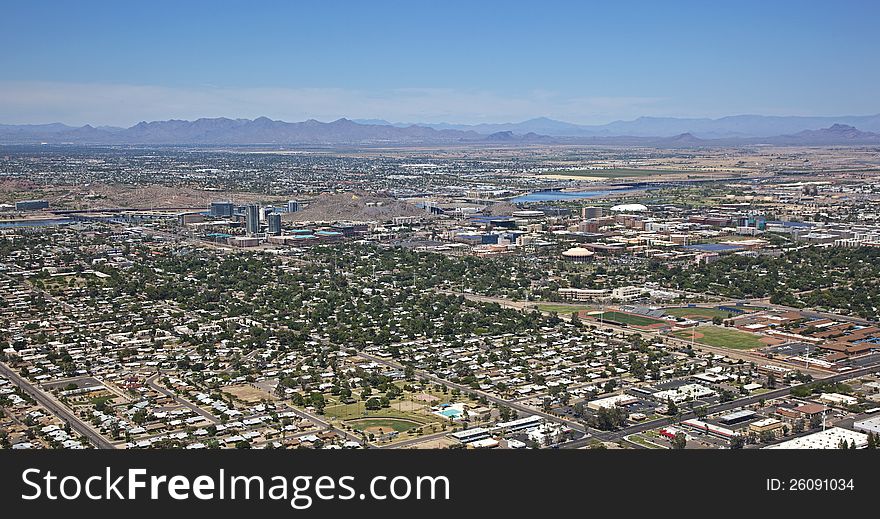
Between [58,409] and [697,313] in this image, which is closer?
[58,409]

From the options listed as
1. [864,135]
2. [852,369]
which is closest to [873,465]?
[852,369]

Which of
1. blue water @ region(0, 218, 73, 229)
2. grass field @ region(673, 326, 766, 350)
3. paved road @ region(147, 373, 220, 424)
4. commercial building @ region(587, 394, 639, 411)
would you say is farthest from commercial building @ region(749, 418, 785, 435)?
blue water @ region(0, 218, 73, 229)

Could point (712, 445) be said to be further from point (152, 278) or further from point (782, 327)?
point (152, 278)

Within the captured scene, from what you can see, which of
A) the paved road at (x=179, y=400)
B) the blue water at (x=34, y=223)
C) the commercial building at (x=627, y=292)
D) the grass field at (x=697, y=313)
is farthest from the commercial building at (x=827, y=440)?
the blue water at (x=34, y=223)

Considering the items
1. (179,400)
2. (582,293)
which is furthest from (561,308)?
(179,400)

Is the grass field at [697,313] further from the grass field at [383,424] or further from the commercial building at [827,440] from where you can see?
the grass field at [383,424]

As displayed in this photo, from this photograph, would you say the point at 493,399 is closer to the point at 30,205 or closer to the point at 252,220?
the point at 252,220
